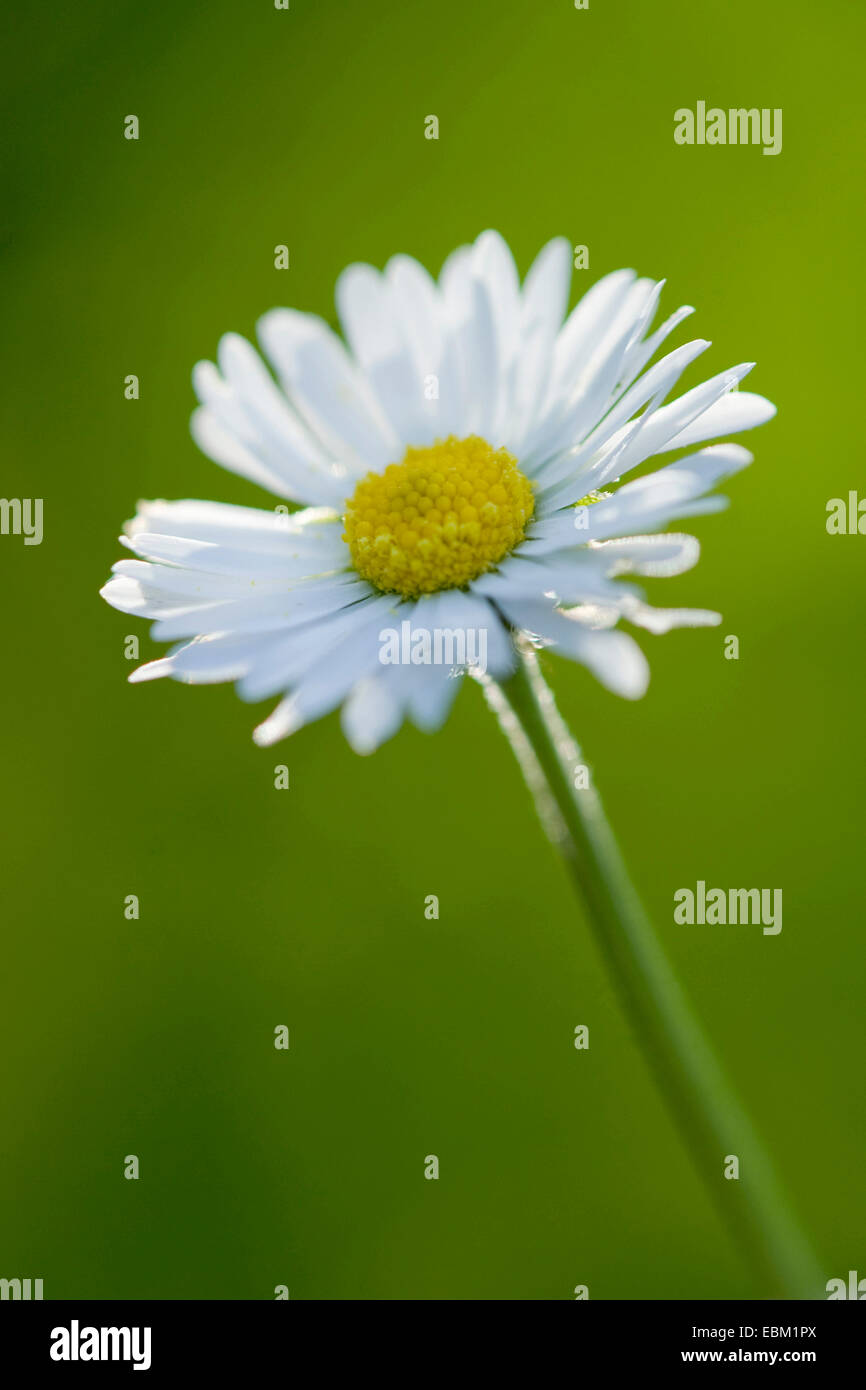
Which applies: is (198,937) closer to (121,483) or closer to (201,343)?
(121,483)

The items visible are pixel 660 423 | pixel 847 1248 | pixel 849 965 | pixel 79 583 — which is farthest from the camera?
pixel 79 583

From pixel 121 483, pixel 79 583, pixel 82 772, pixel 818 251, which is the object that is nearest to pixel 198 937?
pixel 82 772

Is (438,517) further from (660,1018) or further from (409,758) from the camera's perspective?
(409,758)

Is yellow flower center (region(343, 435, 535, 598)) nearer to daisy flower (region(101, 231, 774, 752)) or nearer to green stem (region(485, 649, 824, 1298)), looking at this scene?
daisy flower (region(101, 231, 774, 752))

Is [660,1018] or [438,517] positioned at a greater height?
[438,517]

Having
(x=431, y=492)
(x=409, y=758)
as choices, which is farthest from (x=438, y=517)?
(x=409, y=758)

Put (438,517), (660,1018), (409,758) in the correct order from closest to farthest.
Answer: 1. (660,1018)
2. (438,517)
3. (409,758)
